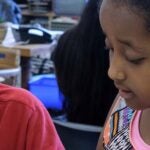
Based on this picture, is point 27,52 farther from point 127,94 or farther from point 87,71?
point 127,94

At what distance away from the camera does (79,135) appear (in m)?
1.31

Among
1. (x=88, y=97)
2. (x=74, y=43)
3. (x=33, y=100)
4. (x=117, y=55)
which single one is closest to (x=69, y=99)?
(x=88, y=97)

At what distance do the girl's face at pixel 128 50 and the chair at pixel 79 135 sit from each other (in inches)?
23.2

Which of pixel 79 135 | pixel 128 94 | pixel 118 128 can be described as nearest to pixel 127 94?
pixel 128 94

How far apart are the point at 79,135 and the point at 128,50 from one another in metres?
0.68

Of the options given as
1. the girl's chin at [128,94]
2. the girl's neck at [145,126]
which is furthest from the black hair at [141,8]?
the girl's neck at [145,126]

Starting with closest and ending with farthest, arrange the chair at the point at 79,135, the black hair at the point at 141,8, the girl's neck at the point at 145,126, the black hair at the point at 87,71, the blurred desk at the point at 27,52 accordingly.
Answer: the black hair at the point at 141,8, the girl's neck at the point at 145,126, the chair at the point at 79,135, the black hair at the point at 87,71, the blurred desk at the point at 27,52

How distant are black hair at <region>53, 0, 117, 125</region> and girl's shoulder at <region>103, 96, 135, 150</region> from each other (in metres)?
0.53

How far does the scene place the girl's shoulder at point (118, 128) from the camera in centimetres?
92

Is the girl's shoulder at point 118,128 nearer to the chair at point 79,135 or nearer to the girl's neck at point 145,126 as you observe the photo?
the girl's neck at point 145,126

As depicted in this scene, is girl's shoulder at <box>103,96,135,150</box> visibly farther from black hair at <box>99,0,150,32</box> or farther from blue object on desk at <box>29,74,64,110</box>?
blue object on desk at <box>29,74,64,110</box>

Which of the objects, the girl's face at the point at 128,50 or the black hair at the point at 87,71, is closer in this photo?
the girl's face at the point at 128,50

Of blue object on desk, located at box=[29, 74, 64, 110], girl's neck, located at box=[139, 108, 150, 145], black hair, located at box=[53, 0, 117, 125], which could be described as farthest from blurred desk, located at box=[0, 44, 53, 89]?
girl's neck, located at box=[139, 108, 150, 145]

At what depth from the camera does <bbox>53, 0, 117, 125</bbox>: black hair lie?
1582 millimetres
